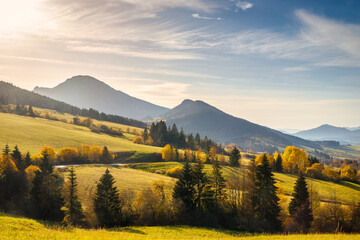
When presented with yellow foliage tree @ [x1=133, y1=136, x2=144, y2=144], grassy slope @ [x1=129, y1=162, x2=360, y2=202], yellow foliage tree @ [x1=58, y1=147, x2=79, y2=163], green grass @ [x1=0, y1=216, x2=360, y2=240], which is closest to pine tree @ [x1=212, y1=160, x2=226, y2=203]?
green grass @ [x1=0, y1=216, x2=360, y2=240]

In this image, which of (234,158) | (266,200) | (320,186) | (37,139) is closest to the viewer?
(266,200)

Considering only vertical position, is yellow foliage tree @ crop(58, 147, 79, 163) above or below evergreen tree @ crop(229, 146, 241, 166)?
below

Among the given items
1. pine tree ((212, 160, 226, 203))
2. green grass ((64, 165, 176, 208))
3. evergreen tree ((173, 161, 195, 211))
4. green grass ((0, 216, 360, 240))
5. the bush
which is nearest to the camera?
green grass ((0, 216, 360, 240))

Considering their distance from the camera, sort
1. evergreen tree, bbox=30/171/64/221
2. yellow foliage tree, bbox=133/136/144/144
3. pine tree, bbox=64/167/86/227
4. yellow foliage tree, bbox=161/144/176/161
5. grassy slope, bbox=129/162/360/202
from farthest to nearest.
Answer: yellow foliage tree, bbox=133/136/144/144 < yellow foliage tree, bbox=161/144/176/161 < grassy slope, bbox=129/162/360/202 < evergreen tree, bbox=30/171/64/221 < pine tree, bbox=64/167/86/227

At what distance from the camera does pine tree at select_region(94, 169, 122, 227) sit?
37.6 meters

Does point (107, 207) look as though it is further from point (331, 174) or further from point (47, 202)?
point (331, 174)

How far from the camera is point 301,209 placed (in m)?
43.0

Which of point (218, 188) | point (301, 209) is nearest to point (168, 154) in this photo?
point (218, 188)

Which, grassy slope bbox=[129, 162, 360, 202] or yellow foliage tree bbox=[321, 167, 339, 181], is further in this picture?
yellow foliage tree bbox=[321, 167, 339, 181]

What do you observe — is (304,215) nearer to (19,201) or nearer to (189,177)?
(189,177)

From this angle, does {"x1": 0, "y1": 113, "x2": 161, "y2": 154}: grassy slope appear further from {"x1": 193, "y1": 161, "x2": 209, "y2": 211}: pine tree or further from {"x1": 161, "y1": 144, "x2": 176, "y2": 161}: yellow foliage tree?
{"x1": 193, "y1": 161, "x2": 209, "y2": 211}: pine tree

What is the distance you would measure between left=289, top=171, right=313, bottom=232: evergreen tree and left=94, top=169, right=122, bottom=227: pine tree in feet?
116

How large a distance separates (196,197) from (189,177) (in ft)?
14.9

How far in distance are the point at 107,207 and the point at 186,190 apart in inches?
648
